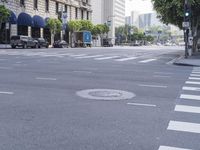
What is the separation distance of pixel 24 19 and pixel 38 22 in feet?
16.7

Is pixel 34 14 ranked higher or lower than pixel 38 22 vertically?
higher

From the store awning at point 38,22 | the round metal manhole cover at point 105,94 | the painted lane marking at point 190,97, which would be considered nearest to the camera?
the round metal manhole cover at point 105,94

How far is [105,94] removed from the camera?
10.7 metres

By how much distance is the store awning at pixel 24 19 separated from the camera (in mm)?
62184

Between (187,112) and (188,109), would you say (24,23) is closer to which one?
(188,109)

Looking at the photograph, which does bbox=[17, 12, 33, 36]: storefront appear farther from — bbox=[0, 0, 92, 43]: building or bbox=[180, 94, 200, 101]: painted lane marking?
bbox=[180, 94, 200, 101]: painted lane marking

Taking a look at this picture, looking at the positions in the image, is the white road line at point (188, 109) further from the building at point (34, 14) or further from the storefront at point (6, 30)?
the storefront at point (6, 30)

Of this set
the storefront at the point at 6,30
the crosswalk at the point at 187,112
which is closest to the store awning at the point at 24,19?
the storefront at the point at 6,30

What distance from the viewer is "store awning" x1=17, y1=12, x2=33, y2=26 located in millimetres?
62184

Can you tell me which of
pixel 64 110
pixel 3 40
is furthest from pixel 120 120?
pixel 3 40

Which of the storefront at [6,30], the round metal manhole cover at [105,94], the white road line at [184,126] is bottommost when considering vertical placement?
the white road line at [184,126]

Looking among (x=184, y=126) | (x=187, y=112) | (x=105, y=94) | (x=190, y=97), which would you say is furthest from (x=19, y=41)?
(x=184, y=126)

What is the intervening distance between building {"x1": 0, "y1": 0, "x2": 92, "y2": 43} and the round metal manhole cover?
1812 inches

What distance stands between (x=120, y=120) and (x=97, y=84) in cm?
535
